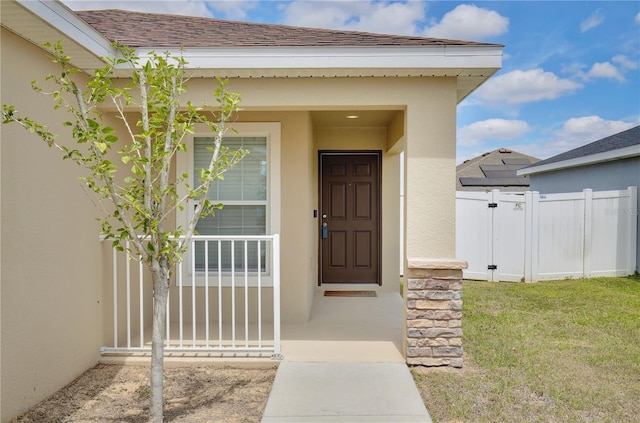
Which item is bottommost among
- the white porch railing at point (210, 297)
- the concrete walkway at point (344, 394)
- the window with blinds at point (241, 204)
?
the concrete walkway at point (344, 394)

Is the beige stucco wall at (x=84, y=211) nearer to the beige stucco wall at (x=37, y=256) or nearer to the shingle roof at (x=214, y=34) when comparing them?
the beige stucco wall at (x=37, y=256)

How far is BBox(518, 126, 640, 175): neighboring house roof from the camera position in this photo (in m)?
9.23

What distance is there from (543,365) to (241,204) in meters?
3.58

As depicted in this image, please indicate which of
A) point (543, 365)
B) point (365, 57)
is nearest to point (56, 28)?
point (365, 57)

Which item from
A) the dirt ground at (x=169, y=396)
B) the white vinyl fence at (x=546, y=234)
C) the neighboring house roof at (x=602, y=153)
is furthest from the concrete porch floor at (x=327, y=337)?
the neighboring house roof at (x=602, y=153)

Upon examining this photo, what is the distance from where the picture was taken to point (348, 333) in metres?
5.00

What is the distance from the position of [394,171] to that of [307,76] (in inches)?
152

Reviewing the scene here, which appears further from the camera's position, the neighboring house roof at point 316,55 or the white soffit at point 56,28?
the neighboring house roof at point 316,55

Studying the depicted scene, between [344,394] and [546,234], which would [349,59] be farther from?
[546,234]

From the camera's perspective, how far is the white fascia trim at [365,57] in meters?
3.81

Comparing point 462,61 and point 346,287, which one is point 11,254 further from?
point 346,287

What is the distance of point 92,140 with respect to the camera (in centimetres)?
250

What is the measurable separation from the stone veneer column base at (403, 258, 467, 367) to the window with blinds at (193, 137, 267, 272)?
207 centimetres

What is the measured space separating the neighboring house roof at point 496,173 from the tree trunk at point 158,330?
12.5 metres
